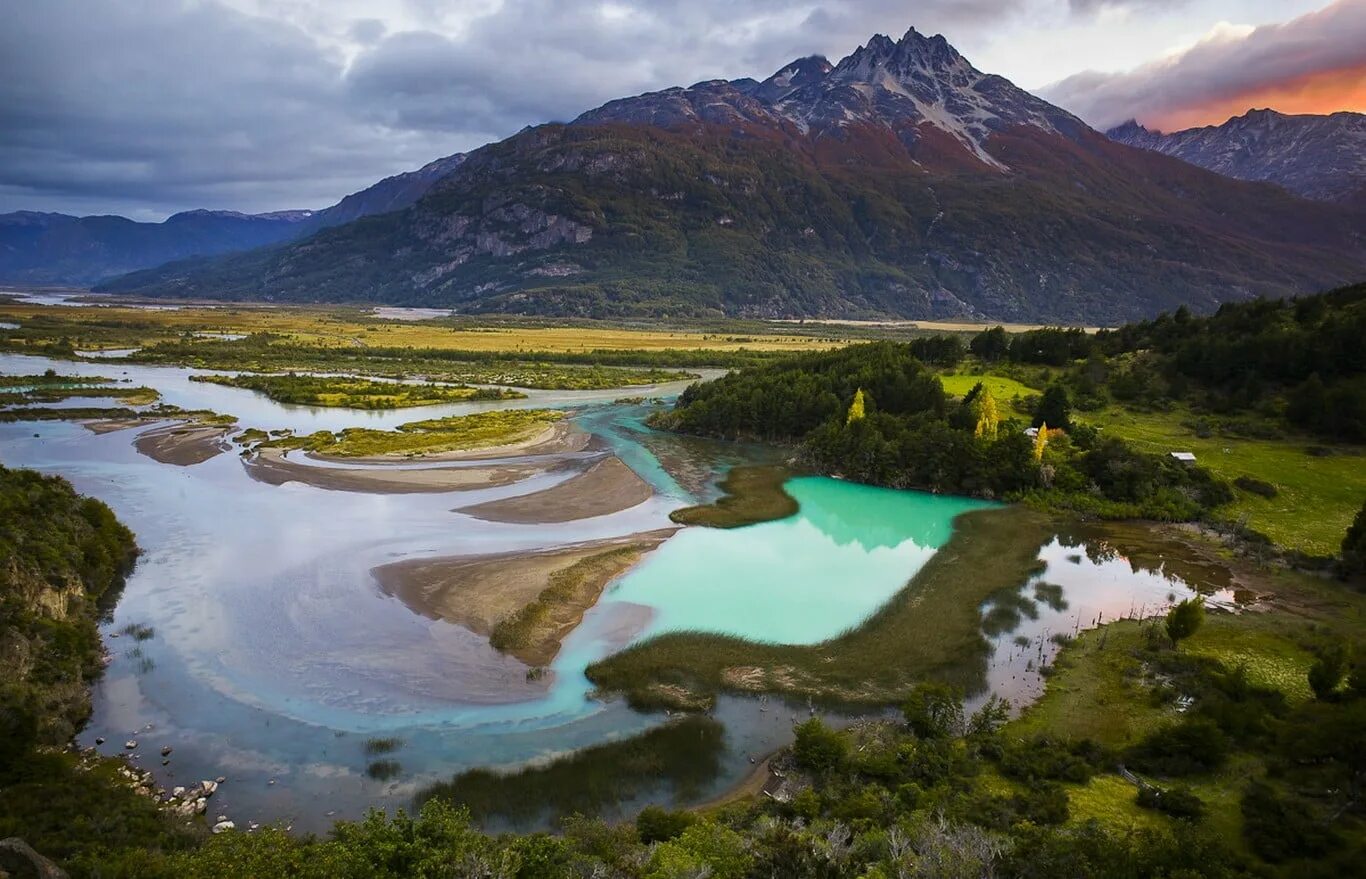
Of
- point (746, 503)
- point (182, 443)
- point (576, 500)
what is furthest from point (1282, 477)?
point (182, 443)

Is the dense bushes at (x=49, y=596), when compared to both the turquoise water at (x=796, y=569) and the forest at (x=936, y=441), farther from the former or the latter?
the forest at (x=936, y=441)

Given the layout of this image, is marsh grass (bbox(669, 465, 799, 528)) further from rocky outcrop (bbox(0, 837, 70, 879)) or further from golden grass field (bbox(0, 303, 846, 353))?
golden grass field (bbox(0, 303, 846, 353))

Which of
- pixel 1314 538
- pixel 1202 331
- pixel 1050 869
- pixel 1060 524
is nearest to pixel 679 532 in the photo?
pixel 1060 524

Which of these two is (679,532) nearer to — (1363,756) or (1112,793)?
(1112,793)

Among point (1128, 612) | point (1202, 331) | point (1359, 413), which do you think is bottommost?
point (1128, 612)

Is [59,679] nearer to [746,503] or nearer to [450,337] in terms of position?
[746,503]

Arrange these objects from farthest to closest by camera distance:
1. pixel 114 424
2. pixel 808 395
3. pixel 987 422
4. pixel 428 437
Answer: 1. pixel 808 395
2. pixel 114 424
3. pixel 428 437
4. pixel 987 422
